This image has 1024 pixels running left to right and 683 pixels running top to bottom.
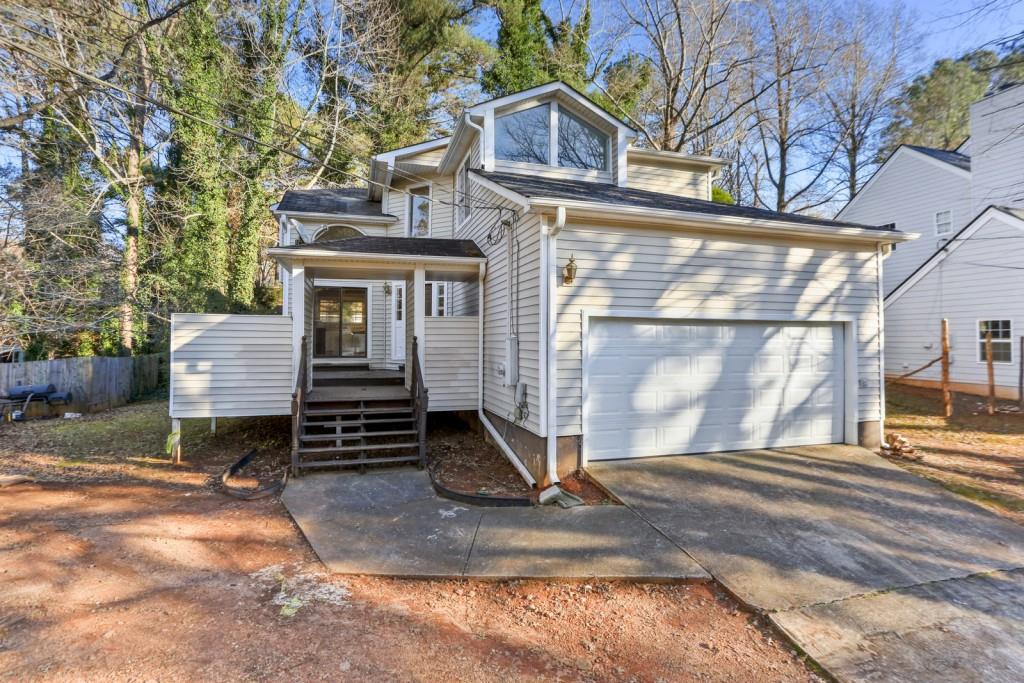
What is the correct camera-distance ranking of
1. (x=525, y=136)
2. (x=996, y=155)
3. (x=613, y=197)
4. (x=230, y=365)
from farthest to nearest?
(x=996, y=155) → (x=525, y=136) → (x=230, y=365) → (x=613, y=197)

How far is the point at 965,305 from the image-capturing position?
1152cm

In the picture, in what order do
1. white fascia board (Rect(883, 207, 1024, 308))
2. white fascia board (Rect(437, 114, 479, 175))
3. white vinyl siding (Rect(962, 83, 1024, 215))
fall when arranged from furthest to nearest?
white vinyl siding (Rect(962, 83, 1024, 215))
white fascia board (Rect(883, 207, 1024, 308))
white fascia board (Rect(437, 114, 479, 175))

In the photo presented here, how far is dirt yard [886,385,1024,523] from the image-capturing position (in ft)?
18.8

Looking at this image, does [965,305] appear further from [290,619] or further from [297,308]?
[290,619]

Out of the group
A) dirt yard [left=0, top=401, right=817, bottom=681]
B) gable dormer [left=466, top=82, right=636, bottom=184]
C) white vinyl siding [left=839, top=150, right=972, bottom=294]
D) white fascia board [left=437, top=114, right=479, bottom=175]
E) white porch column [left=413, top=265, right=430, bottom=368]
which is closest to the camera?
dirt yard [left=0, top=401, right=817, bottom=681]

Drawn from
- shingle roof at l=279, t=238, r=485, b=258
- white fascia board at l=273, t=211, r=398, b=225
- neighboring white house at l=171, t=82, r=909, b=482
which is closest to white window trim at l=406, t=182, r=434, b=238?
white fascia board at l=273, t=211, r=398, b=225

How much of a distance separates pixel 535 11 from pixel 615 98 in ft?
14.6

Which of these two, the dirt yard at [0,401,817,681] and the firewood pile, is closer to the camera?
the dirt yard at [0,401,817,681]

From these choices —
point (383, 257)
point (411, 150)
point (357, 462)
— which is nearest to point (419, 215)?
point (411, 150)

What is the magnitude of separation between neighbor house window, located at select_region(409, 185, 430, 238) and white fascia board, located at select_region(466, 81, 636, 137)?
3.88 metres

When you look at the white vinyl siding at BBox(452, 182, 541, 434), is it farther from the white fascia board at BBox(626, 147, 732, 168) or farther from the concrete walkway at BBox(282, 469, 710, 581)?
the white fascia board at BBox(626, 147, 732, 168)

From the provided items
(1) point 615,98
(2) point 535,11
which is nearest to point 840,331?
(1) point 615,98

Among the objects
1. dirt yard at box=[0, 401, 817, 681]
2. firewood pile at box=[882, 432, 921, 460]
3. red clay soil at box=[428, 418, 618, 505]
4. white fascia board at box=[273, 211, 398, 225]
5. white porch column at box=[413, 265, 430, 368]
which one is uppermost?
white fascia board at box=[273, 211, 398, 225]

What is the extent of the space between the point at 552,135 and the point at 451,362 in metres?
4.76
